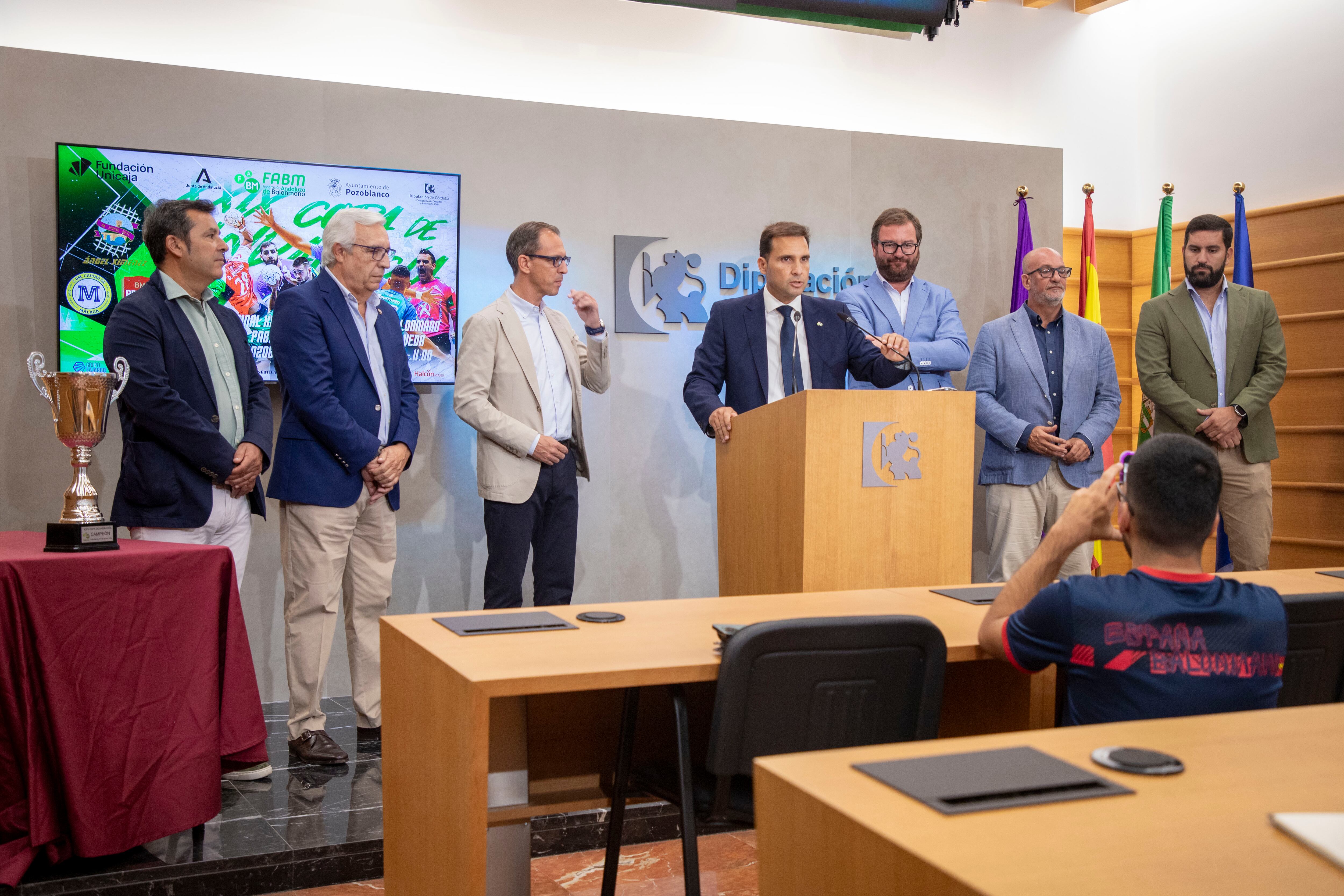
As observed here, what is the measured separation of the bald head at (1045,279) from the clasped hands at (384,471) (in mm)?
2802

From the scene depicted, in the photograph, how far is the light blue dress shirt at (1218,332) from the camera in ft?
16.8

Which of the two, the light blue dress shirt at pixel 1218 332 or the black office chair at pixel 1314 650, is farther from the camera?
the light blue dress shirt at pixel 1218 332

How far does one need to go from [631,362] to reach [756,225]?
3.14 ft

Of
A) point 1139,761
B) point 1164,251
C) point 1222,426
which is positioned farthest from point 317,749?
point 1164,251

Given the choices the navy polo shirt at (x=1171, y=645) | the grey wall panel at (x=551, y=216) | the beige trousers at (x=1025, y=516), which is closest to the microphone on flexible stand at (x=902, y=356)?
the beige trousers at (x=1025, y=516)

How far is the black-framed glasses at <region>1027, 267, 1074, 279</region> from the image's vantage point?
4832mm

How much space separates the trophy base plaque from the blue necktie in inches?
91.9

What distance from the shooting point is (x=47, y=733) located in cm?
272

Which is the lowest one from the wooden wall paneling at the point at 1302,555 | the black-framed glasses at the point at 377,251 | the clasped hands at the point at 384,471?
the wooden wall paneling at the point at 1302,555

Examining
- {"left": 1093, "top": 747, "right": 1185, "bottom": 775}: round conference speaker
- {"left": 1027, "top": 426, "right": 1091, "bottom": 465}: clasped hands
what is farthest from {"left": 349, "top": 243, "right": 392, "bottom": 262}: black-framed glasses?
{"left": 1093, "top": 747, "right": 1185, "bottom": 775}: round conference speaker

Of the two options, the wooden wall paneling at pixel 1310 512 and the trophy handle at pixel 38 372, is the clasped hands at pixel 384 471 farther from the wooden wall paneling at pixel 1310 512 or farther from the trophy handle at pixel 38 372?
the wooden wall paneling at pixel 1310 512

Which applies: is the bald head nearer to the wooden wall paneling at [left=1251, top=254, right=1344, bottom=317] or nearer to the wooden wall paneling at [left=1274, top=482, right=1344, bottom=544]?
the wooden wall paneling at [left=1251, top=254, right=1344, bottom=317]

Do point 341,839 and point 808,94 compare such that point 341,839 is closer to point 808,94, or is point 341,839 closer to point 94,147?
point 94,147

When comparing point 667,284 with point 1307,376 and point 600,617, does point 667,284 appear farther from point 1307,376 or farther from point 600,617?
point 1307,376
